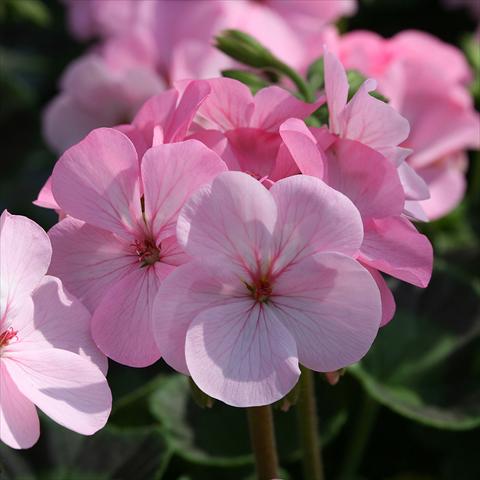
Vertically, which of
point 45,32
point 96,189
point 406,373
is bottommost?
point 45,32


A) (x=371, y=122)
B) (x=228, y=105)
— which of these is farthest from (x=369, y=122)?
(x=228, y=105)

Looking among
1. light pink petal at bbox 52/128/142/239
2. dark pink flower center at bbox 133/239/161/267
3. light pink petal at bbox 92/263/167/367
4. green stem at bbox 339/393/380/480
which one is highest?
light pink petal at bbox 52/128/142/239

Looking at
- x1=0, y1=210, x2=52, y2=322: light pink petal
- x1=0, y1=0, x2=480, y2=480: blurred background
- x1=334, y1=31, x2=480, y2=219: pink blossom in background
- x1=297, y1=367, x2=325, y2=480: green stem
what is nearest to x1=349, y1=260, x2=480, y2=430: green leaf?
x1=0, y1=0, x2=480, y2=480: blurred background

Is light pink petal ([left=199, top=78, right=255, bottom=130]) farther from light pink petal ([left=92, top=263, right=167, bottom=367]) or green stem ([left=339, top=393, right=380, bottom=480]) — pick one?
green stem ([left=339, top=393, right=380, bottom=480])

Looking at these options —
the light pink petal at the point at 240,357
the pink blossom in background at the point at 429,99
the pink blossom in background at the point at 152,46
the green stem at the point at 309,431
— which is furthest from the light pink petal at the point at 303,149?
the pink blossom in background at the point at 152,46

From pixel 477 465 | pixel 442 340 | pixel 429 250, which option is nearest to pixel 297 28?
pixel 442 340

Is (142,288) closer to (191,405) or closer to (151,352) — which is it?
(151,352)
